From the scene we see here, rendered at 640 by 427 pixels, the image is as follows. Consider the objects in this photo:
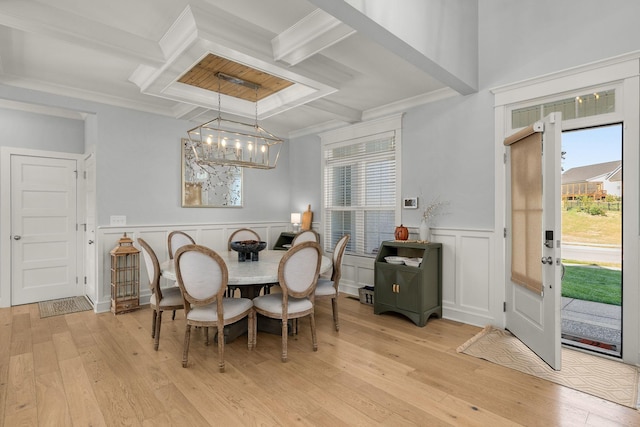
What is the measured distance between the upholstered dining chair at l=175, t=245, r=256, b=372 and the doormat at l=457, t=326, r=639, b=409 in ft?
6.73

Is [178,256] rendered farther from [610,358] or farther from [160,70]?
[610,358]

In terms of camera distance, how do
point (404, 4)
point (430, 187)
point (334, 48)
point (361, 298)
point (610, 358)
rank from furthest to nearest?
point (361, 298)
point (430, 187)
point (334, 48)
point (610, 358)
point (404, 4)

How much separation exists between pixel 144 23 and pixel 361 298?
374 centimetres

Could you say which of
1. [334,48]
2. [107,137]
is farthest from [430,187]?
[107,137]

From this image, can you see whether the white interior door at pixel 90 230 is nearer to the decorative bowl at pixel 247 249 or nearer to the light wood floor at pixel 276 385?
the light wood floor at pixel 276 385

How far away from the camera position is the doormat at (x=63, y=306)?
4.06m

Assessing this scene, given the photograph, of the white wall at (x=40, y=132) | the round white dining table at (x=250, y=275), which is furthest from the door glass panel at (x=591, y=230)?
the white wall at (x=40, y=132)

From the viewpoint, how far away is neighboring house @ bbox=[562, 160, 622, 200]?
474cm

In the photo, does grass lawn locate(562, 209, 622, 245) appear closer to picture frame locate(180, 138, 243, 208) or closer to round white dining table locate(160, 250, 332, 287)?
round white dining table locate(160, 250, 332, 287)

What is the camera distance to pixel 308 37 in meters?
2.62

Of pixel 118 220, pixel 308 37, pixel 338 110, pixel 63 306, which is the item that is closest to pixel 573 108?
pixel 308 37

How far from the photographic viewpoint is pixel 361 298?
445 cm

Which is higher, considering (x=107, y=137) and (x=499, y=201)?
(x=107, y=137)

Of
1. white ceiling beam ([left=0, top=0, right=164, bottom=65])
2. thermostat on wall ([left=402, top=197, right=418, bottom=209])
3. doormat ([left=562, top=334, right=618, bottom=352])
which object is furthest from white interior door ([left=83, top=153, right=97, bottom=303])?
doormat ([left=562, top=334, right=618, bottom=352])
